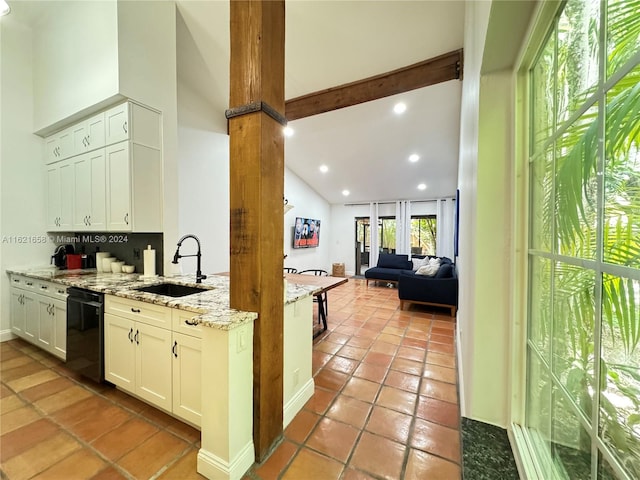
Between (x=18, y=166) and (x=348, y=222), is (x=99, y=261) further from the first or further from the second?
(x=348, y=222)

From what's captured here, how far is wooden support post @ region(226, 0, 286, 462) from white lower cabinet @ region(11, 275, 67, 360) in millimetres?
2248

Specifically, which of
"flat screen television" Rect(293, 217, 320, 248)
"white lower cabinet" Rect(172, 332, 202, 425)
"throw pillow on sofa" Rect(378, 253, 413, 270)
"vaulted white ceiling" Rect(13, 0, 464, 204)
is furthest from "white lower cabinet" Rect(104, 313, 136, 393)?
"throw pillow on sofa" Rect(378, 253, 413, 270)

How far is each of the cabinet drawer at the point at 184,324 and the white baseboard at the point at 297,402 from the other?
82 cm

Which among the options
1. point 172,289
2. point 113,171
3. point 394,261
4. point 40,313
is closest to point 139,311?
point 172,289

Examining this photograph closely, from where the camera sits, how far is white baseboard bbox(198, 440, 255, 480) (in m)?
1.25

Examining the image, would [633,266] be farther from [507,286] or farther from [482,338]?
[482,338]

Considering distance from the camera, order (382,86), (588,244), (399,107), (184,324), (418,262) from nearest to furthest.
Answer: (588,244) → (184,324) → (382,86) → (399,107) → (418,262)

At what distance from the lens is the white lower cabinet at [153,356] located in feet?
5.08

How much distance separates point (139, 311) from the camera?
1768 mm

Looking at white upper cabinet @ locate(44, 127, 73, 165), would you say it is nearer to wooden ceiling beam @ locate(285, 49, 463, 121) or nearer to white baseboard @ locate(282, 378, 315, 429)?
wooden ceiling beam @ locate(285, 49, 463, 121)

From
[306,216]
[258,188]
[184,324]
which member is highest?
[306,216]

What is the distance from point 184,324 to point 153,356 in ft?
1.51

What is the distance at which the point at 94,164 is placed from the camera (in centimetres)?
270

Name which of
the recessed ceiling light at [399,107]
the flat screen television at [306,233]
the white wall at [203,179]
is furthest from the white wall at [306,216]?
the recessed ceiling light at [399,107]
